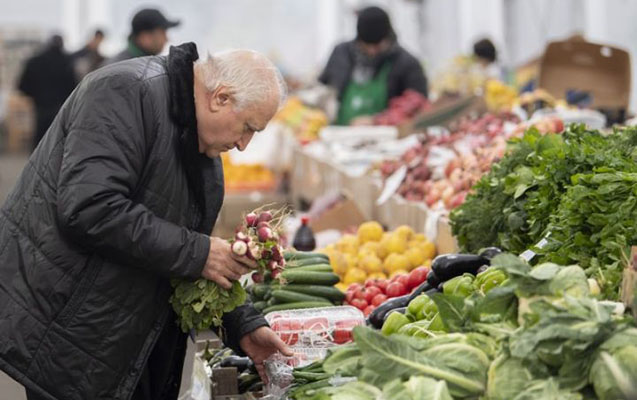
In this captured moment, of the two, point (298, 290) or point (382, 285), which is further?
point (382, 285)

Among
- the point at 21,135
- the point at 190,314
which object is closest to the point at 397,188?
the point at 190,314

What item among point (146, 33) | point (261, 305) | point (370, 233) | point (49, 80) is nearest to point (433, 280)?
point (261, 305)

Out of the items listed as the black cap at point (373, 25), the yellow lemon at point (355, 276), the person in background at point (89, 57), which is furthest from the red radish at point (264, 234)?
the person in background at point (89, 57)

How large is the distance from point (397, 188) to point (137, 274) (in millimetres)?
4130

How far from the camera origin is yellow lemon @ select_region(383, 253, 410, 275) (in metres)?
5.88

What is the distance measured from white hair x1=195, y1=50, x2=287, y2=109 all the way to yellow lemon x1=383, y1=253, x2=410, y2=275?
2.53 metres

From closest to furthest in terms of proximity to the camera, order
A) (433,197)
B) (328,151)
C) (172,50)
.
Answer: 1. (172,50)
2. (433,197)
3. (328,151)

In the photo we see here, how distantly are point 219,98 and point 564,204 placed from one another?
123 centimetres

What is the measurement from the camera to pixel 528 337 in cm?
267

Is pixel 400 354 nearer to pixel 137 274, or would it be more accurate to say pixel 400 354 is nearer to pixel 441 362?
pixel 441 362

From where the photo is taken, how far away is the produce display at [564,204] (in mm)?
3518

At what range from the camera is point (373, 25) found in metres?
10.7

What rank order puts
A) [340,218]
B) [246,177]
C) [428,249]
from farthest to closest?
[246,177]
[340,218]
[428,249]

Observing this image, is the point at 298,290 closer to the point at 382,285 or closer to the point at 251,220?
the point at 382,285
